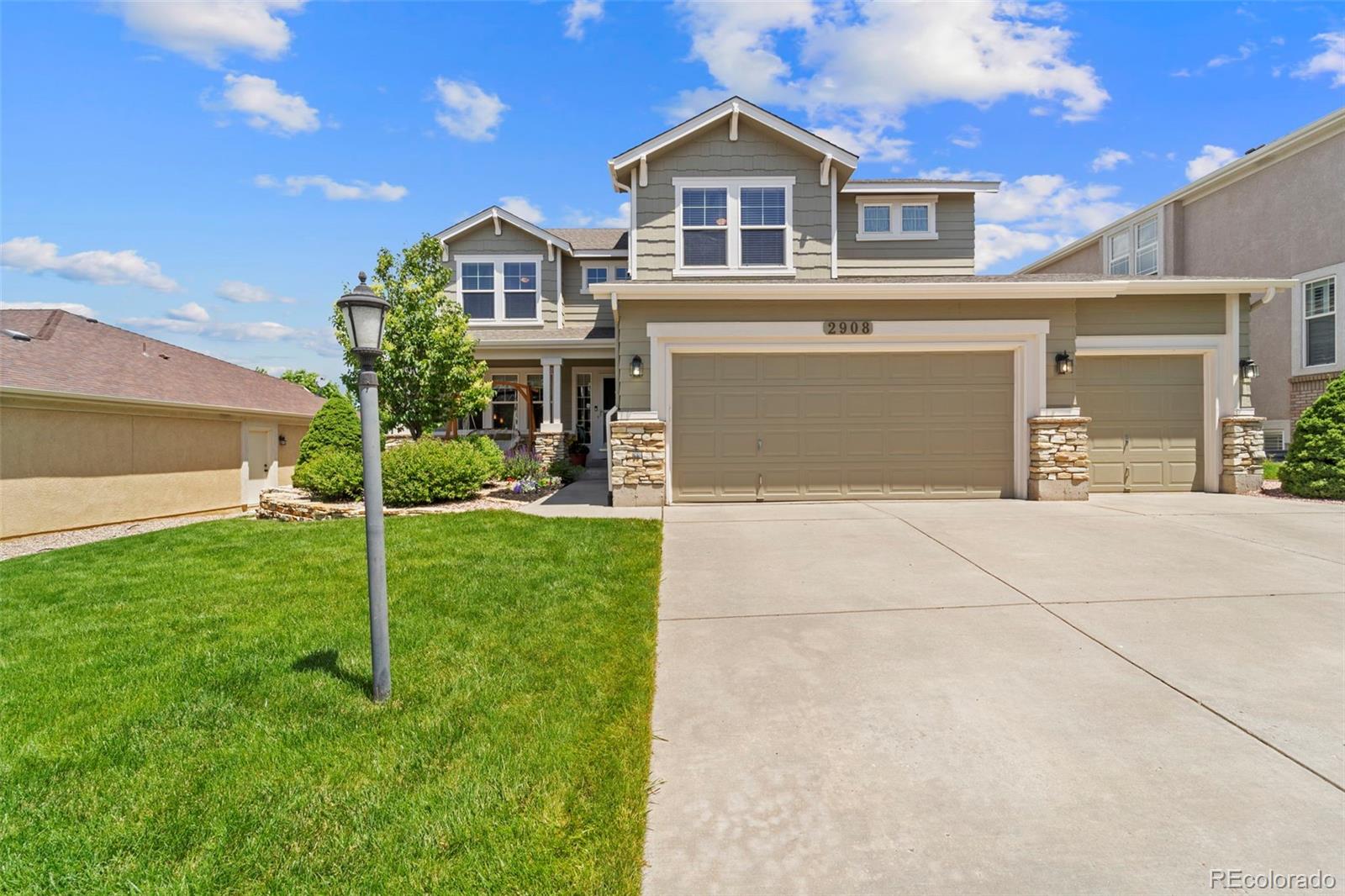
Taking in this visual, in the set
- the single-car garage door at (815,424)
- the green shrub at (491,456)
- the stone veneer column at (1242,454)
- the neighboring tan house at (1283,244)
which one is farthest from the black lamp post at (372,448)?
the neighboring tan house at (1283,244)

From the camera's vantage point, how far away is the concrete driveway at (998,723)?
214 centimetres

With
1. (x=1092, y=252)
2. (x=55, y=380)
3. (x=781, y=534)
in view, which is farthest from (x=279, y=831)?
(x=1092, y=252)

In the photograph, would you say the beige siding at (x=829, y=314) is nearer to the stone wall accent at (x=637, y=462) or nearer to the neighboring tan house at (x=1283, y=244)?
the stone wall accent at (x=637, y=462)

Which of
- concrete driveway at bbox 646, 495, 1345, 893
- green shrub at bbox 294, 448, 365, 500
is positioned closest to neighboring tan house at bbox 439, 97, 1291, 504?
concrete driveway at bbox 646, 495, 1345, 893

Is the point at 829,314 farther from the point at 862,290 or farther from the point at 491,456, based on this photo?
the point at 491,456

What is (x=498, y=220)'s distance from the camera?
15.9 m

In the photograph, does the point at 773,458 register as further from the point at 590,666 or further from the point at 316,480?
the point at 316,480

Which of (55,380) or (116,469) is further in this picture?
(116,469)

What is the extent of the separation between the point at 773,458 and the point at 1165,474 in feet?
22.3

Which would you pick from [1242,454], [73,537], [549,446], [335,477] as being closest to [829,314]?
[1242,454]

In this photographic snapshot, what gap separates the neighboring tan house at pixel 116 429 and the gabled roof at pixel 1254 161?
85.9ft

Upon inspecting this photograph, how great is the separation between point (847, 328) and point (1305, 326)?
13.7 metres

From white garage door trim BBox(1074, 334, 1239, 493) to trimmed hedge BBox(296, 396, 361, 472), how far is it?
13.3 m

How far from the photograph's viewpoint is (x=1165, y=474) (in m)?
10.0
